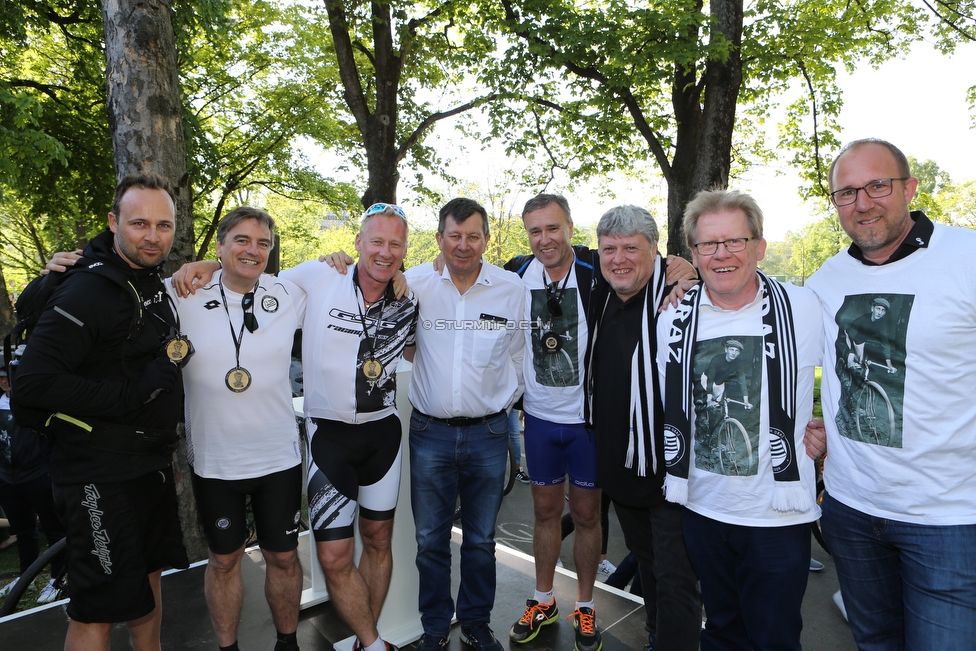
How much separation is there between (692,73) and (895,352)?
28.4 feet

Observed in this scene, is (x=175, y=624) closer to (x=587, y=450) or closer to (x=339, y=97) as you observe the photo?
(x=587, y=450)

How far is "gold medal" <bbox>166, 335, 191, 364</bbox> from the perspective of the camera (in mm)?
2500

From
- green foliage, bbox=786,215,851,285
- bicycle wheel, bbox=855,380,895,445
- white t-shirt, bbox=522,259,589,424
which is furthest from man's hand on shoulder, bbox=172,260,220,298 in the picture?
green foliage, bbox=786,215,851,285

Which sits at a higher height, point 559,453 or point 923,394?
point 923,394

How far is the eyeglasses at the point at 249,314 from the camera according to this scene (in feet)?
8.83

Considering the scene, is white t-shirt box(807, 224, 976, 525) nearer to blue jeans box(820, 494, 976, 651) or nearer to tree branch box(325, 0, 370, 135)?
blue jeans box(820, 494, 976, 651)

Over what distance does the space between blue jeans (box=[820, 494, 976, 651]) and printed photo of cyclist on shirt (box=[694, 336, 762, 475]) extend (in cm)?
38

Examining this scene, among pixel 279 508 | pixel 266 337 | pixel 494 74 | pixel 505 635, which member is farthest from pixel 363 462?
pixel 494 74

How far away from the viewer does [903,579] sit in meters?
1.94

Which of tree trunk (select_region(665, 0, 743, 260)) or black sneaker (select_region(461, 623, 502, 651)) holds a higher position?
tree trunk (select_region(665, 0, 743, 260))

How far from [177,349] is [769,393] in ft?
7.71

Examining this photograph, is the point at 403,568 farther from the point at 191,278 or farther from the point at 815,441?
the point at 815,441

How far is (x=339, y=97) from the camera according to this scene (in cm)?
1389

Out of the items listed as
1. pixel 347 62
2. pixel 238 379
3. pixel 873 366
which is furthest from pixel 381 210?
pixel 347 62
